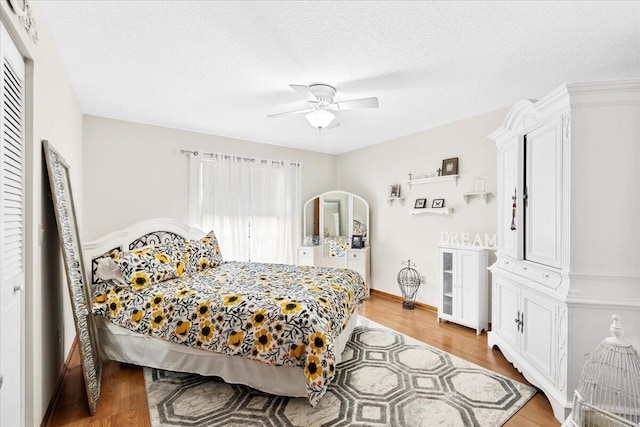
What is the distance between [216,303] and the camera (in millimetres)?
2396

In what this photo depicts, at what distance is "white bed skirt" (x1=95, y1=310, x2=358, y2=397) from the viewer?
7.23 feet

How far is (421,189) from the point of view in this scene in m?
4.52

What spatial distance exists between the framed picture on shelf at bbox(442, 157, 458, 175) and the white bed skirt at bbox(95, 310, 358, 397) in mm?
2490

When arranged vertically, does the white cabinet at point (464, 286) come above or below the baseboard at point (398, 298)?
above

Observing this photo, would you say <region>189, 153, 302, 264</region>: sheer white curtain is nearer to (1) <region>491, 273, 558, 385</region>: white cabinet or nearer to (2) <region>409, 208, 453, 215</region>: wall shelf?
(2) <region>409, 208, 453, 215</region>: wall shelf

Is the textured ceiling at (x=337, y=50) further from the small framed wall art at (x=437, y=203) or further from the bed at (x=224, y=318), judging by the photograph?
the bed at (x=224, y=318)

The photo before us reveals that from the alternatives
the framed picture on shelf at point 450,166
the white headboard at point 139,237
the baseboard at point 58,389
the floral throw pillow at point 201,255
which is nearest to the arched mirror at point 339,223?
the framed picture on shelf at point 450,166

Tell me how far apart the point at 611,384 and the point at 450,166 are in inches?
111

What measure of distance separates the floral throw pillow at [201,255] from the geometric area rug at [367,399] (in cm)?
112

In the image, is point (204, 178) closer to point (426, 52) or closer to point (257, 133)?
point (257, 133)

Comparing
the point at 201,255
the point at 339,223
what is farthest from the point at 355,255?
the point at 201,255

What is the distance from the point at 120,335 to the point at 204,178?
95.2 inches

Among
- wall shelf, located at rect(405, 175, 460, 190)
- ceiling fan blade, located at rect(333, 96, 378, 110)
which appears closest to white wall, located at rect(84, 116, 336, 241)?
ceiling fan blade, located at rect(333, 96, 378, 110)

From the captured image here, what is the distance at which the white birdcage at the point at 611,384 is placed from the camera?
1.62 metres
